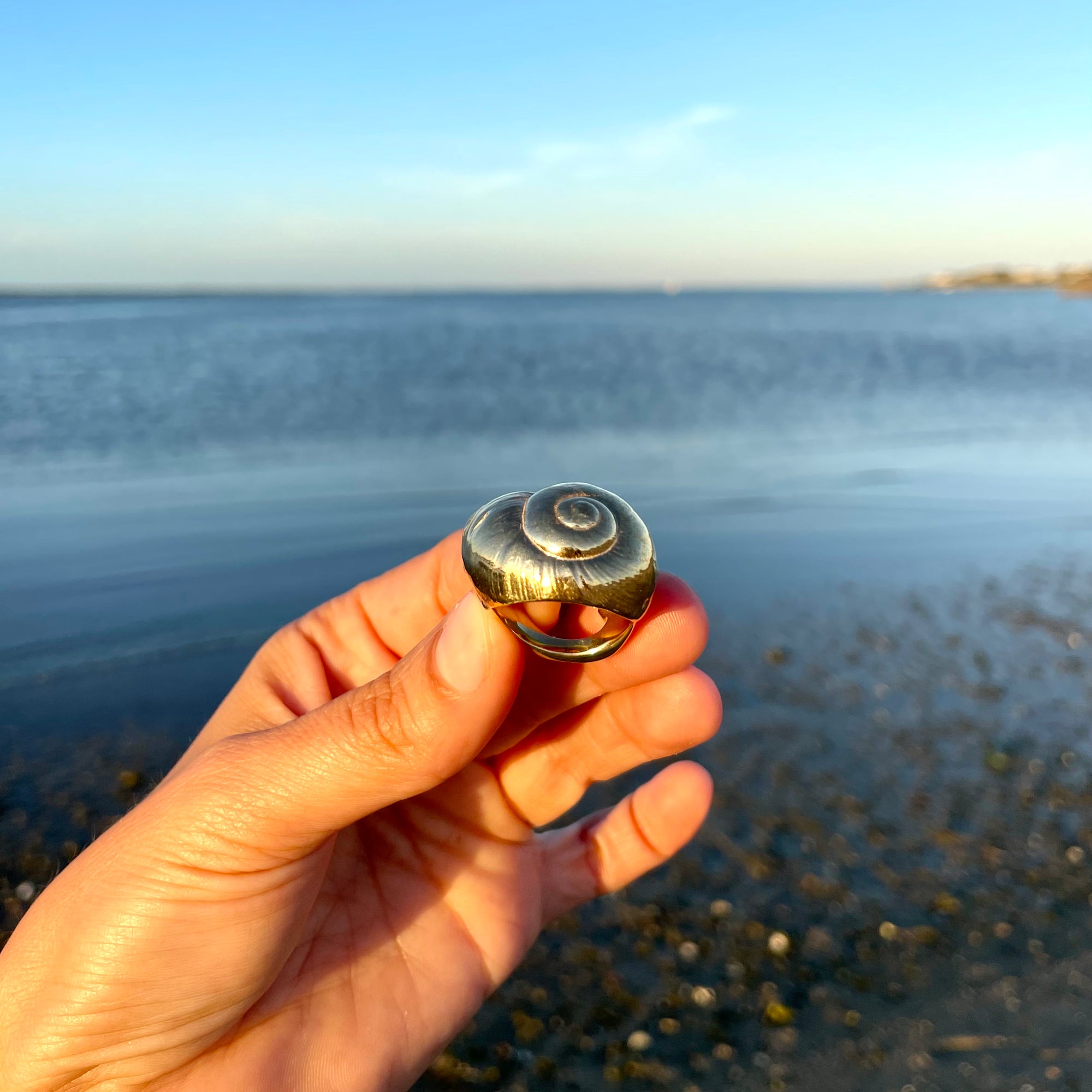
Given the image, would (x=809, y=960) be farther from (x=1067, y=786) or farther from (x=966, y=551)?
(x=966, y=551)

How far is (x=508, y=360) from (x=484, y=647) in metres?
32.0

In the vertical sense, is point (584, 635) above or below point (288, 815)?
above

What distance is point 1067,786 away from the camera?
582cm

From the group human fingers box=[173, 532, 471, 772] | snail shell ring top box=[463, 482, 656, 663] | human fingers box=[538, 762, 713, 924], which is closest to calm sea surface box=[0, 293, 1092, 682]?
human fingers box=[173, 532, 471, 772]

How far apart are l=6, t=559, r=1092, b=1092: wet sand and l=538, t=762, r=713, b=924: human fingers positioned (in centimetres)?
86

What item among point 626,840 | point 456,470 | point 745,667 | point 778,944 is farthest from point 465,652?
point 456,470

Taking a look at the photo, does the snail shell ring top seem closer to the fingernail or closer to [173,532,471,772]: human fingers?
the fingernail

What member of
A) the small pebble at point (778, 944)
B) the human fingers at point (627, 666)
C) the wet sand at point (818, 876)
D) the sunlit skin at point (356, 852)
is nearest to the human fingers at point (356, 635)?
the sunlit skin at point (356, 852)

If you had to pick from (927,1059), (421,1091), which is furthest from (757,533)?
(421,1091)

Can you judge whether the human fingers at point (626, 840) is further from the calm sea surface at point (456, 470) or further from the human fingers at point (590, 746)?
the calm sea surface at point (456, 470)

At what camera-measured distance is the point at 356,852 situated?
324cm

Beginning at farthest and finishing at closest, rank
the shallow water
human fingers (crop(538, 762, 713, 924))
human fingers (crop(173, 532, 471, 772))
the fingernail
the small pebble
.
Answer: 1. the small pebble
2. the shallow water
3. human fingers (crop(538, 762, 713, 924))
4. human fingers (crop(173, 532, 471, 772))
5. the fingernail

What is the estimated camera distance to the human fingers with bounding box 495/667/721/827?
321cm

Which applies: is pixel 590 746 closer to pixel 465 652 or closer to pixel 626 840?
pixel 626 840
